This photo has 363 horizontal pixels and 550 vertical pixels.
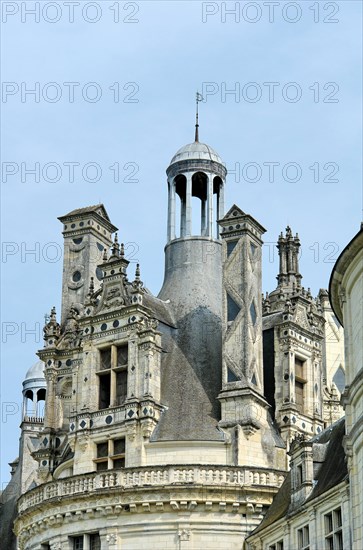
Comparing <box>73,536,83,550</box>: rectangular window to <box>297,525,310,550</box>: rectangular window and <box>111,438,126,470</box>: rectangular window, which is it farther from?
<box>297,525,310,550</box>: rectangular window

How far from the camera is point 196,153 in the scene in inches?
1991

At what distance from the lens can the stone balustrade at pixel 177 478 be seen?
42.3m

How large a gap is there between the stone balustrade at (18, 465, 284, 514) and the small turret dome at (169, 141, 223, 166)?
1320 centimetres

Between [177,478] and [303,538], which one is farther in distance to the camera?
[177,478]

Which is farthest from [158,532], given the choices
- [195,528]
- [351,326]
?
[351,326]

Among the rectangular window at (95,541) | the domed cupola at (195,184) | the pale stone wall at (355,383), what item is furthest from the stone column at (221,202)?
the pale stone wall at (355,383)

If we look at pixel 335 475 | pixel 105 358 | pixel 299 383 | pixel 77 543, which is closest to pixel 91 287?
pixel 105 358

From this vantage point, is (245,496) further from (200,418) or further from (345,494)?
(345,494)

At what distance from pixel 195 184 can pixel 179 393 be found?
953 centimetres

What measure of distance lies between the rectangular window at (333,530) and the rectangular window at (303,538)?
123 centimetres

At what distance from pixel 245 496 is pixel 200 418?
368cm

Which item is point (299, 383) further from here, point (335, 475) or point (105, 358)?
point (335, 475)

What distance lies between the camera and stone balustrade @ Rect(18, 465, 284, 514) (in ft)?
139

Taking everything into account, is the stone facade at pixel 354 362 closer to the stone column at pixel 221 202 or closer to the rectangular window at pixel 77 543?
the rectangular window at pixel 77 543
